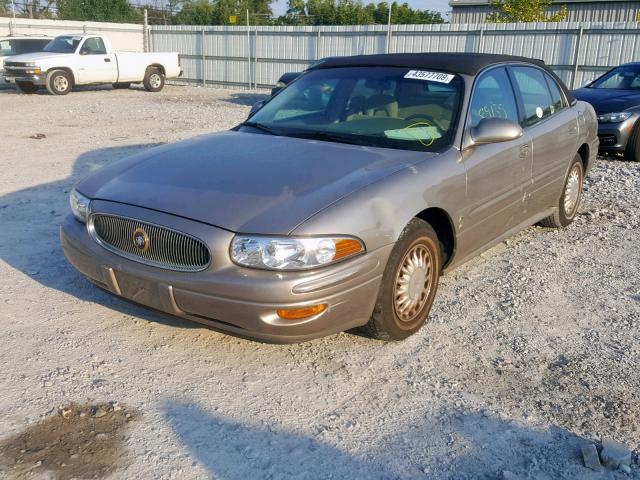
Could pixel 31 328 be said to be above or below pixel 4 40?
below

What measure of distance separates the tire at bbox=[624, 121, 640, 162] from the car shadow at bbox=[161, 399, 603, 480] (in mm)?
7585

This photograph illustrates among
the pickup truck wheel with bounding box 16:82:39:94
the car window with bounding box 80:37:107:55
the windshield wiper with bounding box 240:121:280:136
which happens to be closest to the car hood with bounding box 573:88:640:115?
the windshield wiper with bounding box 240:121:280:136

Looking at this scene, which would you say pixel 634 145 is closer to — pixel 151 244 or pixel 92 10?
pixel 151 244

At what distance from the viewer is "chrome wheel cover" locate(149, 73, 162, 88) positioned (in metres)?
20.6

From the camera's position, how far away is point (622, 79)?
1069 cm

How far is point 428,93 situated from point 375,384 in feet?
6.96

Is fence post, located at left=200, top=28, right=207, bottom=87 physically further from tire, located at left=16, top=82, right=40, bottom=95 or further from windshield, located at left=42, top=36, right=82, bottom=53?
tire, located at left=16, top=82, right=40, bottom=95

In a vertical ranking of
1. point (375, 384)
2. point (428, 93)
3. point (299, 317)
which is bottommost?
point (375, 384)

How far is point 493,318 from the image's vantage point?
4270mm

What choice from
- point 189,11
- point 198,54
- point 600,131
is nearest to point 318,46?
point 198,54

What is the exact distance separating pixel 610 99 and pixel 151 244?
8.48m

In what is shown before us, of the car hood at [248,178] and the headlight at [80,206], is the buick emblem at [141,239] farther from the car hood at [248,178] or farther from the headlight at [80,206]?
the headlight at [80,206]

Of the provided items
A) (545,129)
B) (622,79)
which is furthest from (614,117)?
(545,129)

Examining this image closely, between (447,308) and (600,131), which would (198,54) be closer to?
(600,131)
